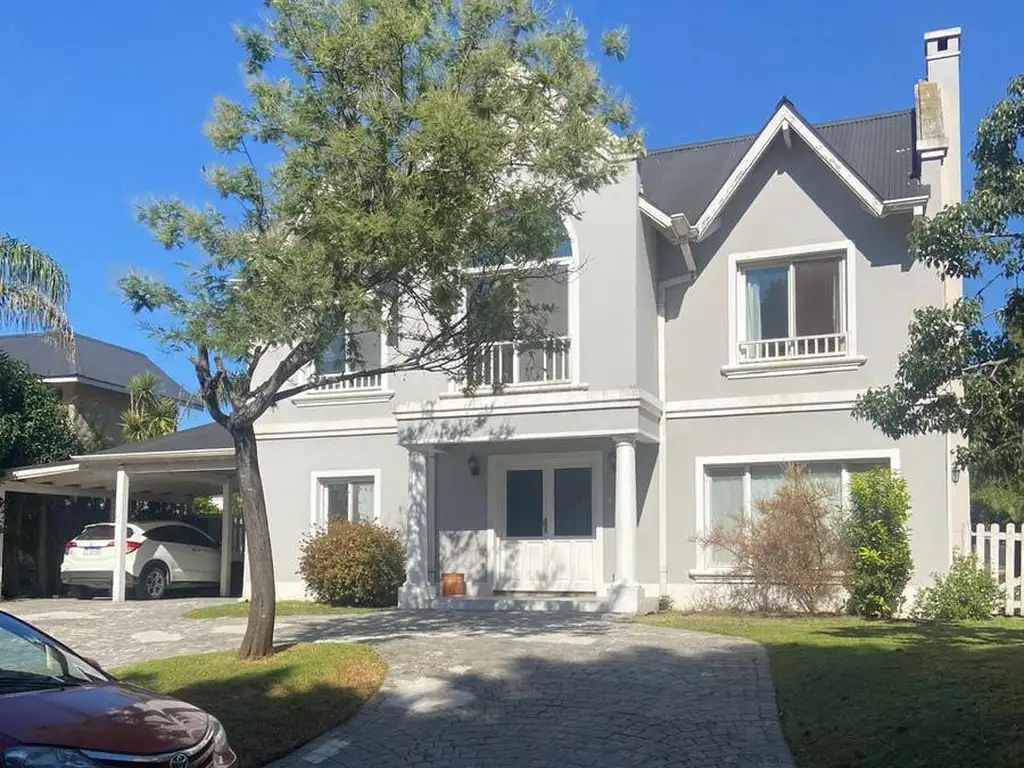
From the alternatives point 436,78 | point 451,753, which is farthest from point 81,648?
point 436,78

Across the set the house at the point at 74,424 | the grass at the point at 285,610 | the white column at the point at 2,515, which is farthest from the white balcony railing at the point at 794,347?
the white column at the point at 2,515

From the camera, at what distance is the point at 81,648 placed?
45.8ft

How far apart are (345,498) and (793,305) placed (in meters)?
8.66

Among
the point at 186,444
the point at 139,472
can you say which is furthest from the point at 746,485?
the point at 139,472

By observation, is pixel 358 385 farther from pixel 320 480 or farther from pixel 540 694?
pixel 540 694

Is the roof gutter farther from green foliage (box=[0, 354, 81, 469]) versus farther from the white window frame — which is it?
green foliage (box=[0, 354, 81, 469])

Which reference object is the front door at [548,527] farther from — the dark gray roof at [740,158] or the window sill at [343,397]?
the dark gray roof at [740,158]

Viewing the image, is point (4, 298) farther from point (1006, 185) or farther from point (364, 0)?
point (1006, 185)

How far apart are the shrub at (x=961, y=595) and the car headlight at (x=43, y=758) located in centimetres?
1290

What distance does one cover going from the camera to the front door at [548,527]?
59.6ft

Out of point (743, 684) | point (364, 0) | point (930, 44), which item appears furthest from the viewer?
point (930, 44)

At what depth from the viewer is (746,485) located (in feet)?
58.0

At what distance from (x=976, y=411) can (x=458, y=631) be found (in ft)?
25.1

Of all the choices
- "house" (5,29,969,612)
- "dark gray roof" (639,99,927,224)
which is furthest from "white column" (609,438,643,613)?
"dark gray roof" (639,99,927,224)
